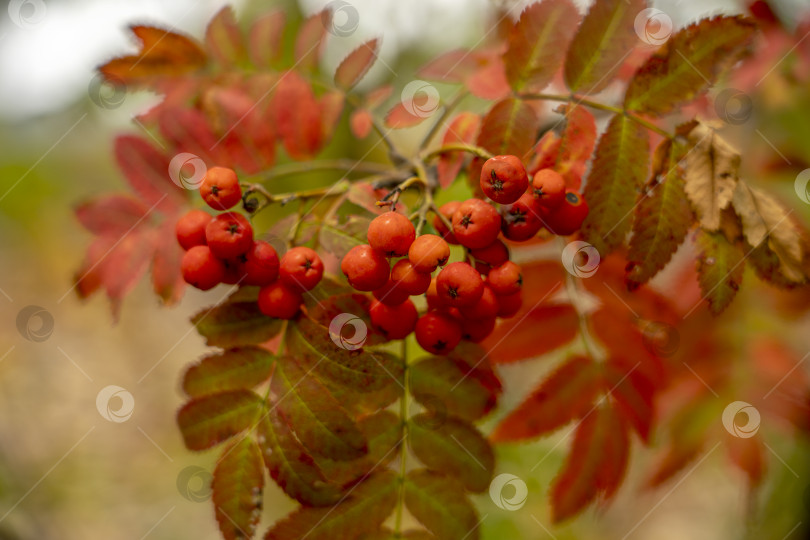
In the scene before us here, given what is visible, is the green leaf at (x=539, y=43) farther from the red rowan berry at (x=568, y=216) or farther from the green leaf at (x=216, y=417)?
the green leaf at (x=216, y=417)

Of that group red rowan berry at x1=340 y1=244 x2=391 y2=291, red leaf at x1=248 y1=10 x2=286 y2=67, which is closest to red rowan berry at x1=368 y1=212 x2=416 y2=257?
red rowan berry at x1=340 y1=244 x2=391 y2=291

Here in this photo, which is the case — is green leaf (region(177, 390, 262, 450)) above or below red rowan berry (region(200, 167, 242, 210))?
below

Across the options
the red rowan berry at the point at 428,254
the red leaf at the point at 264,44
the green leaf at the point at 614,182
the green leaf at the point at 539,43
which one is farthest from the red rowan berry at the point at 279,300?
the red leaf at the point at 264,44

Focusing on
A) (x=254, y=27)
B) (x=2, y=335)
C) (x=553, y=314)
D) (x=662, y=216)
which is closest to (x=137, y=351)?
(x=2, y=335)

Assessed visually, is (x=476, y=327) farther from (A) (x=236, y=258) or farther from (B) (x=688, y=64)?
(B) (x=688, y=64)

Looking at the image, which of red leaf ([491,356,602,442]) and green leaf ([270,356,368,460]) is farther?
red leaf ([491,356,602,442])

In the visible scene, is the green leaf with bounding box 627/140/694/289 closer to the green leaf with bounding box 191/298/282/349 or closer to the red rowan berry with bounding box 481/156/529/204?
the red rowan berry with bounding box 481/156/529/204

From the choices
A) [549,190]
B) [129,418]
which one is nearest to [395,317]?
[549,190]
